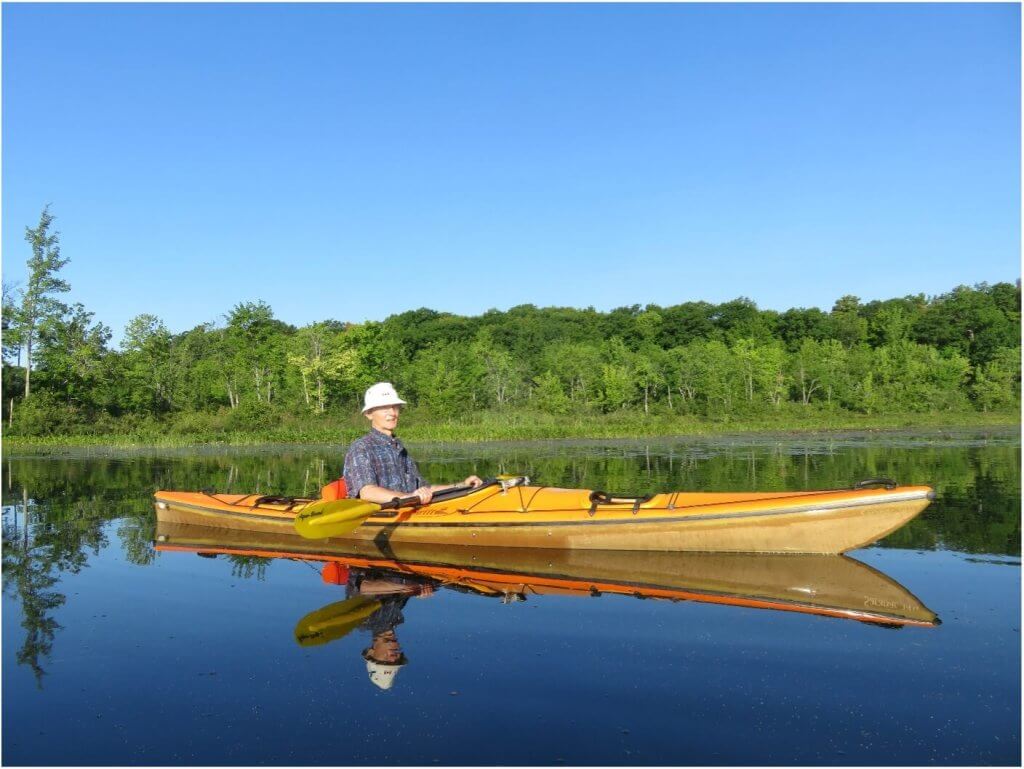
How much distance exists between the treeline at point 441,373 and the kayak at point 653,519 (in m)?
24.5

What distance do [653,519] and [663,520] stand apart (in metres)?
0.09

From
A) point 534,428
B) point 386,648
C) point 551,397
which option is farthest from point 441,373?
point 386,648

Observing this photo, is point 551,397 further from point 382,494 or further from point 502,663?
point 502,663

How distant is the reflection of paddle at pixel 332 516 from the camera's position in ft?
23.1

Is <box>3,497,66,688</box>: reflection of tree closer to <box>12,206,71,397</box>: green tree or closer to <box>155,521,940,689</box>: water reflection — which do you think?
<box>155,521,940,689</box>: water reflection

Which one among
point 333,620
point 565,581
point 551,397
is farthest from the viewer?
point 551,397

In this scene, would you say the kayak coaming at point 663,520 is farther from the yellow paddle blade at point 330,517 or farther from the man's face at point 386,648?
the man's face at point 386,648

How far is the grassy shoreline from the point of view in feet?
92.0

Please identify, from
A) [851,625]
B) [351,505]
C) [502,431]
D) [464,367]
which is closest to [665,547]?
[851,625]

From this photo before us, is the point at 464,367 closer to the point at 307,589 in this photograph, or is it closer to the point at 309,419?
the point at 309,419

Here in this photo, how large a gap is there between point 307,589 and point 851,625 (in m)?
4.18

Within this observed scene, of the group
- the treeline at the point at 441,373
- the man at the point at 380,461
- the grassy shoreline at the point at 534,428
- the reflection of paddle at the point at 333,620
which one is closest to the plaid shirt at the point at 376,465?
the man at the point at 380,461

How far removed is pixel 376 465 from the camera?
7.75 meters

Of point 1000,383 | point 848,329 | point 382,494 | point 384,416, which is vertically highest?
point 848,329
